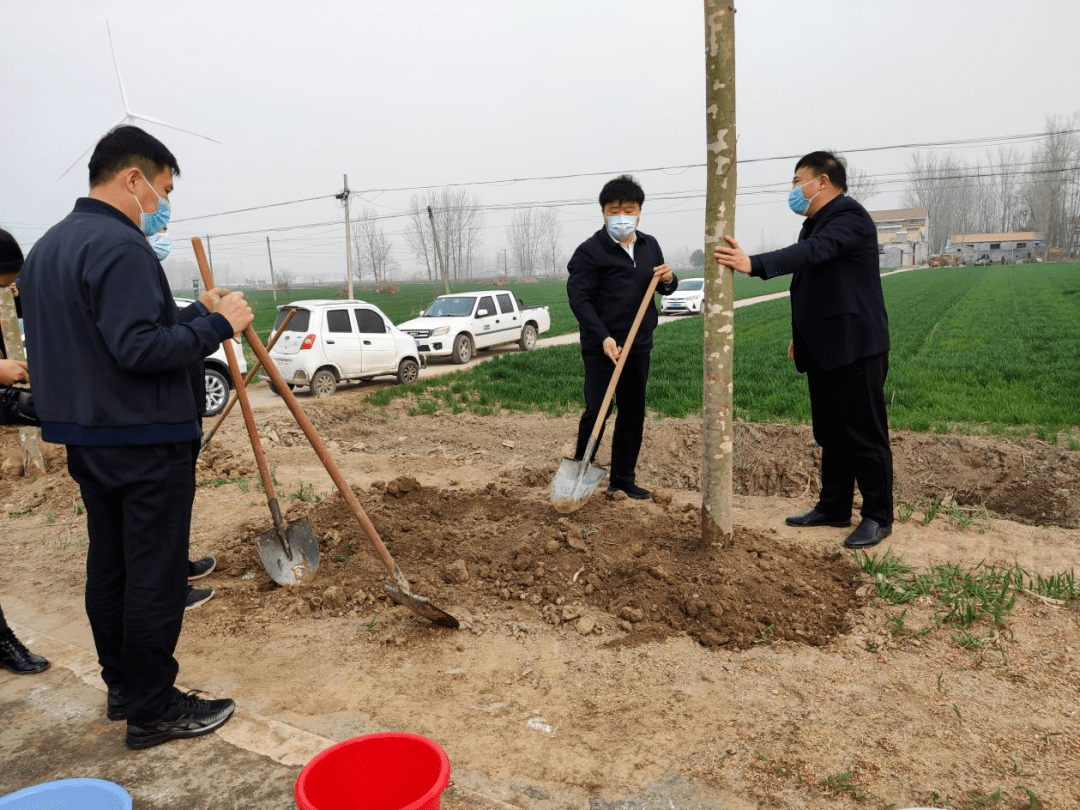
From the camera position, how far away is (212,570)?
14.5ft

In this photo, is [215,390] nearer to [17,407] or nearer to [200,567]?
[200,567]

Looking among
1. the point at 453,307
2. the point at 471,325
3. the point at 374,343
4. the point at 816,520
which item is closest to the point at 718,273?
the point at 816,520

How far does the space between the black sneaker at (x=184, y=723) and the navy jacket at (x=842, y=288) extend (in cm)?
335

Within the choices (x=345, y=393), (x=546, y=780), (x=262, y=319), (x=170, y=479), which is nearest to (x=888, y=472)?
(x=546, y=780)

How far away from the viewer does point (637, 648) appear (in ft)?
10.7

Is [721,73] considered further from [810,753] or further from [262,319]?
[262,319]

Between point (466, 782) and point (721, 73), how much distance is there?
3.31 m

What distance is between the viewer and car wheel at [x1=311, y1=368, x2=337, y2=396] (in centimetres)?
1183

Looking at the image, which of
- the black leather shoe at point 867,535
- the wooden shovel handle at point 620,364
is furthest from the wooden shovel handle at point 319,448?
the black leather shoe at point 867,535

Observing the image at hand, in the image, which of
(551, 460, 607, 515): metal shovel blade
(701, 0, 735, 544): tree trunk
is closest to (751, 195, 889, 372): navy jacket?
(701, 0, 735, 544): tree trunk

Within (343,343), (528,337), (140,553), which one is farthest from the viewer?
(528,337)

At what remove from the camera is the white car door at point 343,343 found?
1203cm

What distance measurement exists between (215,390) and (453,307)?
7.36 m

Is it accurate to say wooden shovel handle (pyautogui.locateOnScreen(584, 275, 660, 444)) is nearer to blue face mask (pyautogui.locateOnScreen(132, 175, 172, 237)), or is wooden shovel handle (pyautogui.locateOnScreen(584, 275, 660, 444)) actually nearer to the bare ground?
the bare ground
